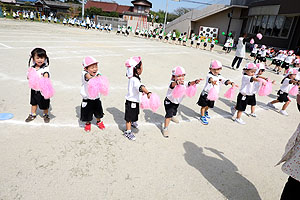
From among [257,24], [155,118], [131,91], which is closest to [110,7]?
[257,24]

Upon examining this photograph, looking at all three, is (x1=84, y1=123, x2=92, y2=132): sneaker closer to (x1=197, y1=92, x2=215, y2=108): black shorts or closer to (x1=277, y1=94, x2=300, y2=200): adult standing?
(x1=197, y1=92, x2=215, y2=108): black shorts

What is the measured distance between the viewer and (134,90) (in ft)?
11.9

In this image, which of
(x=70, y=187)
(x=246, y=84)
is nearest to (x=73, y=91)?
(x=70, y=187)

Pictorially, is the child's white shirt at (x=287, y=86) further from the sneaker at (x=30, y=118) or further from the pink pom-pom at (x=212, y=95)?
the sneaker at (x=30, y=118)

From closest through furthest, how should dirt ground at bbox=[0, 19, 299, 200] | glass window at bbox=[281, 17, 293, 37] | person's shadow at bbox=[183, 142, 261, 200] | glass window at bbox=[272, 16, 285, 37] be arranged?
dirt ground at bbox=[0, 19, 299, 200]
person's shadow at bbox=[183, 142, 261, 200]
glass window at bbox=[281, 17, 293, 37]
glass window at bbox=[272, 16, 285, 37]

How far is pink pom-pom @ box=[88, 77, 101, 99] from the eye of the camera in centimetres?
339

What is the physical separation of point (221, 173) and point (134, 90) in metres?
2.06

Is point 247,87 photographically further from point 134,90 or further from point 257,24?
point 257,24

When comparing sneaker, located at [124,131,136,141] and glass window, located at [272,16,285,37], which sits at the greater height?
glass window, located at [272,16,285,37]

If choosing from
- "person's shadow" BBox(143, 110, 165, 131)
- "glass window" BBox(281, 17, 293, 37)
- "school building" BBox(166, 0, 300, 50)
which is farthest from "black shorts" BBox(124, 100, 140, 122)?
"glass window" BBox(281, 17, 293, 37)

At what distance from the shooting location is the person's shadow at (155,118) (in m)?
4.65

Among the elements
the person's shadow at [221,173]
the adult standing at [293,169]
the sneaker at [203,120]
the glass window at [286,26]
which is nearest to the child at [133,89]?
the person's shadow at [221,173]

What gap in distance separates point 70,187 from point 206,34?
3247cm

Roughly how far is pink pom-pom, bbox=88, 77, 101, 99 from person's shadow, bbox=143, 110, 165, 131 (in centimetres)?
175
